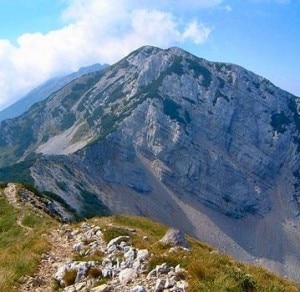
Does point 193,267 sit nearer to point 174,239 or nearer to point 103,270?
point 103,270

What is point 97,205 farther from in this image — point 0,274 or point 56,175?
point 0,274

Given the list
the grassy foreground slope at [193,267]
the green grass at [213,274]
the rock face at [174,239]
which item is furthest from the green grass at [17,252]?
the rock face at [174,239]

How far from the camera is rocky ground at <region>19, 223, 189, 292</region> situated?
15906 millimetres

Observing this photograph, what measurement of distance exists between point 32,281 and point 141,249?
4371 millimetres

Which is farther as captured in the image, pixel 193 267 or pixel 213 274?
pixel 193 267

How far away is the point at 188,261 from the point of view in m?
16.8

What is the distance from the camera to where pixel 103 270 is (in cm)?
1755

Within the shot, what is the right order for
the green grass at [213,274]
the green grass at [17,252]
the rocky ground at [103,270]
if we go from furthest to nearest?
the green grass at [17,252]
the rocky ground at [103,270]
the green grass at [213,274]

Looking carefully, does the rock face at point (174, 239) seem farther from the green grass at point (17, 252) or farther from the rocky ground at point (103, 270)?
the green grass at point (17, 252)

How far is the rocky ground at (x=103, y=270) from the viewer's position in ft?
52.2

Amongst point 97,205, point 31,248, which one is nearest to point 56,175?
point 97,205

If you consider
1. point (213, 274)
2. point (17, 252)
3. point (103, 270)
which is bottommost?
point (17, 252)

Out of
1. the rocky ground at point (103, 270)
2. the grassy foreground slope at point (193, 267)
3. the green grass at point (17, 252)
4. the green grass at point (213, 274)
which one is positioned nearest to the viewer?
the green grass at point (213, 274)

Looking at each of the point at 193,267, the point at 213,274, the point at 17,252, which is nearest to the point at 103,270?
the point at 193,267
